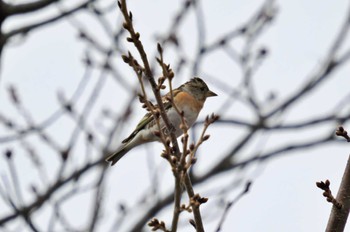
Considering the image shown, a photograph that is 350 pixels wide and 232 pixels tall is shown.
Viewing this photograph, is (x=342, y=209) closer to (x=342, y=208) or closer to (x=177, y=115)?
(x=342, y=208)

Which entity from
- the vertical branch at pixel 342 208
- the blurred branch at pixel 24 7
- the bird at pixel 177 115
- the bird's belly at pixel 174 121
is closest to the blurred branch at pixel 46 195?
the bird at pixel 177 115

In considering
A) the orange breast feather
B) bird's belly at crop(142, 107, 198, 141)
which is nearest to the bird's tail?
bird's belly at crop(142, 107, 198, 141)

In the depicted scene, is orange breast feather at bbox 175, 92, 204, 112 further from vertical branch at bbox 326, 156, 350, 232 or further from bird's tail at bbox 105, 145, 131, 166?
vertical branch at bbox 326, 156, 350, 232

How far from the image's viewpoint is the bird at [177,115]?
5734 millimetres

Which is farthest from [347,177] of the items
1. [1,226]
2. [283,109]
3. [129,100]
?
[283,109]

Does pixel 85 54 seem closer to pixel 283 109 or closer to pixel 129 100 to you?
pixel 129 100

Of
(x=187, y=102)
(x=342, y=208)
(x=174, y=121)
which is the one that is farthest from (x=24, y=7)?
(x=342, y=208)

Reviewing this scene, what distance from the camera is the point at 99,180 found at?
20.7 ft

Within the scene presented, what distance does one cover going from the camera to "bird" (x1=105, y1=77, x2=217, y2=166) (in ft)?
18.8

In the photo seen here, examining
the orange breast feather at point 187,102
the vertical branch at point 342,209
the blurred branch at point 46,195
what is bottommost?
the vertical branch at point 342,209

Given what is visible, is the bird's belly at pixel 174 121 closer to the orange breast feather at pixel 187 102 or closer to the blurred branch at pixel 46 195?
the orange breast feather at pixel 187 102

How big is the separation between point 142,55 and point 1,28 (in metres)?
2.83

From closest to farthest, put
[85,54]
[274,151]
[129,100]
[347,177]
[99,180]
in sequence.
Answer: [347,177] < [99,180] < [129,100] < [85,54] < [274,151]

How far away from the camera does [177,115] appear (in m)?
5.75
